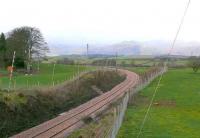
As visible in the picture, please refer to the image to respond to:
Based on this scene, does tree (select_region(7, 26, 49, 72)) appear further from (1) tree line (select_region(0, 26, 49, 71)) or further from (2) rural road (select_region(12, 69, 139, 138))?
(2) rural road (select_region(12, 69, 139, 138))

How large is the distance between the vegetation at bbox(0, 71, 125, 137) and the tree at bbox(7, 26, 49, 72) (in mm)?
47481

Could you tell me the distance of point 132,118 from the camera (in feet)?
126

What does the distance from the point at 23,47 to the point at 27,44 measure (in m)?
2.60

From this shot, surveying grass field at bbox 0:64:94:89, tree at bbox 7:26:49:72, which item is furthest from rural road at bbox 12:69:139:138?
tree at bbox 7:26:49:72

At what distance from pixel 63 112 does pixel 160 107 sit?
1040cm

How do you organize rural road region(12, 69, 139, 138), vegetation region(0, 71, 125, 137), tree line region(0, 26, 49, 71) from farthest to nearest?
1. tree line region(0, 26, 49, 71)
2. vegetation region(0, 71, 125, 137)
3. rural road region(12, 69, 139, 138)

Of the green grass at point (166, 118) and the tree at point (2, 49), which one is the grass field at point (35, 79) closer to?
the tree at point (2, 49)

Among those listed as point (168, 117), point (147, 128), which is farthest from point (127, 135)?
point (168, 117)

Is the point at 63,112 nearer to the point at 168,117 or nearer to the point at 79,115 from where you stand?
the point at 79,115

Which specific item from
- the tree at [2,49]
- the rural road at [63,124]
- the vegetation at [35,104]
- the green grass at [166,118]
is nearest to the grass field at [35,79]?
the vegetation at [35,104]

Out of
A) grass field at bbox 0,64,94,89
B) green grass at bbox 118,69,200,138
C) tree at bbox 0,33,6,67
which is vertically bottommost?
grass field at bbox 0,64,94,89

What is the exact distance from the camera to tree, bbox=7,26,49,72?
114m

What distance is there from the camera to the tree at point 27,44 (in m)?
114

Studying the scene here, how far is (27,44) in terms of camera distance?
116 metres
